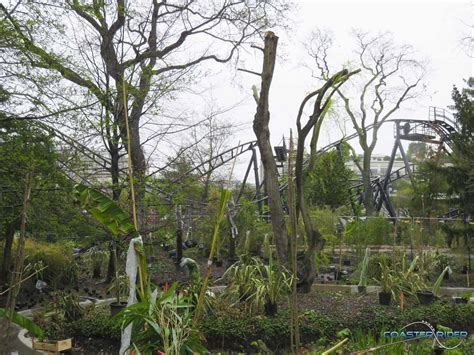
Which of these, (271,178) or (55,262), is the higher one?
(271,178)

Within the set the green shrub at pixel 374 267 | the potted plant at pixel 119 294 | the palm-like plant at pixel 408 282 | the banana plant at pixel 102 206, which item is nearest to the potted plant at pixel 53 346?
the potted plant at pixel 119 294

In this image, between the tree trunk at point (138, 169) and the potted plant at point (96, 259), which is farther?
the potted plant at point (96, 259)

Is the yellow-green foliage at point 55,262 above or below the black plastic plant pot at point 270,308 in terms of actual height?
above

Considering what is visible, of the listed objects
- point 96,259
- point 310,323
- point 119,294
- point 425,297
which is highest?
point 96,259

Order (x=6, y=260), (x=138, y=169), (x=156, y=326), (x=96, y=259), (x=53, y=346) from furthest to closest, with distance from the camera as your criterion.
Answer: (x=96, y=259) < (x=6, y=260) < (x=138, y=169) < (x=53, y=346) < (x=156, y=326)

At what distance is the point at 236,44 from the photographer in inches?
578

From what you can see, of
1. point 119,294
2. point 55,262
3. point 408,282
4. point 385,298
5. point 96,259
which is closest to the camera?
point 119,294

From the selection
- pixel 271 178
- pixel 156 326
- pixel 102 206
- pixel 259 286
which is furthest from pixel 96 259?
pixel 156 326

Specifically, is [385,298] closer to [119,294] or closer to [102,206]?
[119,294]

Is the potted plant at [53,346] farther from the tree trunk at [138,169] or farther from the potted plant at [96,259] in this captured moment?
the potted plant at [96,259]

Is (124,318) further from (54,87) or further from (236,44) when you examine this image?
(236,44)

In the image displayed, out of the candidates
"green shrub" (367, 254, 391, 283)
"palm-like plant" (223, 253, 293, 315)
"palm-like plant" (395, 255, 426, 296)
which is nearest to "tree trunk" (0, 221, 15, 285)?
"palm-like plant" (223, 253, 293, 315)

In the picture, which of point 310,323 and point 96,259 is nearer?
point 310,323

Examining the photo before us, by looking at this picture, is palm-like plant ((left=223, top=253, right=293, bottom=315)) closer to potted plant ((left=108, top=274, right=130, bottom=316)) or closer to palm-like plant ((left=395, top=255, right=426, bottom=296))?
potted plant ((left=108, top=274, right=130, bottom=316))
